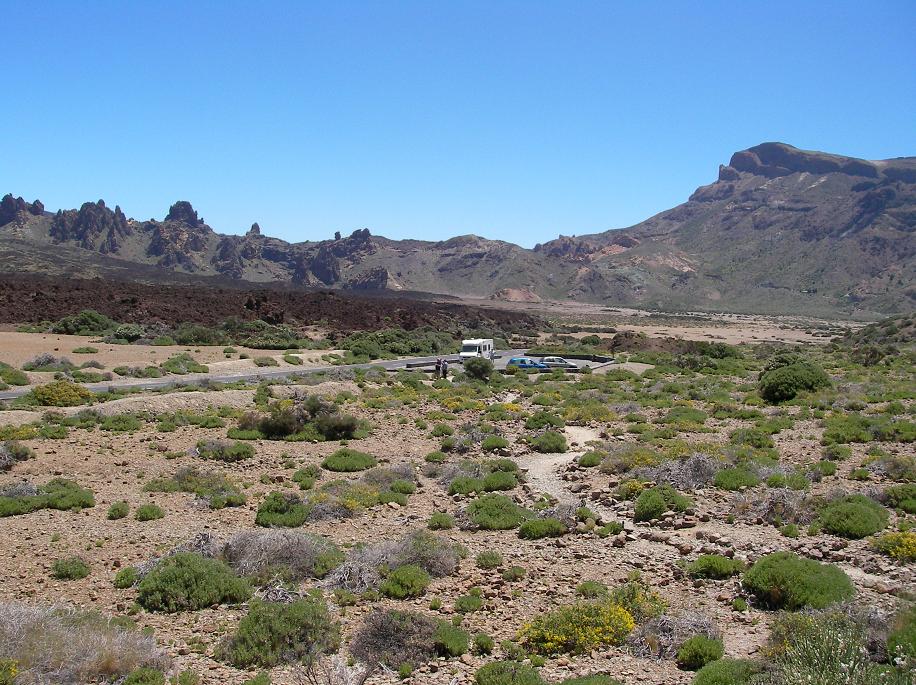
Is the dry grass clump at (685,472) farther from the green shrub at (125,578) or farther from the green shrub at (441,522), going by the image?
the green shrub at (125,578)

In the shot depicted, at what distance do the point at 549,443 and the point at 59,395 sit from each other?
17775 mm

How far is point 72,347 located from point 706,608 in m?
41.0

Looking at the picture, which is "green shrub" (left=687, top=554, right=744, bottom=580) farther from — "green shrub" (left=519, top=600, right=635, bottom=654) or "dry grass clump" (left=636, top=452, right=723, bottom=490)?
"dry grass clump" (left=636, top=452, right=723, bottom=490)

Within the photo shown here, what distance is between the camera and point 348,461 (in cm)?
1848

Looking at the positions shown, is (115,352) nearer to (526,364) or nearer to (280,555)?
(526,364)

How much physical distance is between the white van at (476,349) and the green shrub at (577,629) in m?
37.2

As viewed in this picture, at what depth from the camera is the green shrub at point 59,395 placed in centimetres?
2347

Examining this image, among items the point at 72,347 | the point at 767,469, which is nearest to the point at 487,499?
the point at 767,469

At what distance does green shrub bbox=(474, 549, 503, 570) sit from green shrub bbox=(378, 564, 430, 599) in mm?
1156

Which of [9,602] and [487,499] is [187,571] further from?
[487,499]

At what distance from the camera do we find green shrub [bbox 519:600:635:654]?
861cm

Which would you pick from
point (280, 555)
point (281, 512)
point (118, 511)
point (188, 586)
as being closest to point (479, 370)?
point (281, 512)

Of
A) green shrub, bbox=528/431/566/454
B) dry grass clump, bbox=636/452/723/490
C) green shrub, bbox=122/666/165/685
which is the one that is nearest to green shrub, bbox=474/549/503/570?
green shrub, bbox=122/666/165/685

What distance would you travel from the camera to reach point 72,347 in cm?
4000
